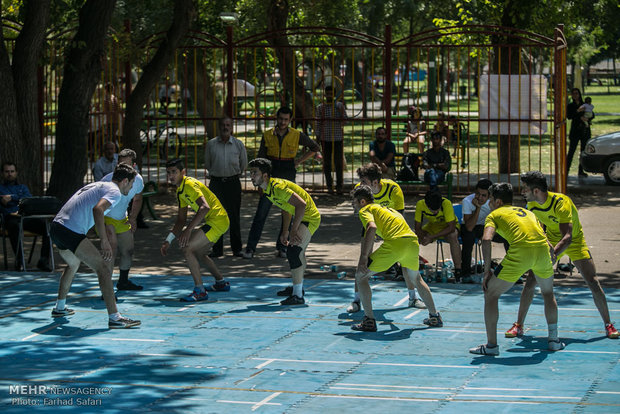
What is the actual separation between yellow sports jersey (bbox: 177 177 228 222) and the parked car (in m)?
12.1

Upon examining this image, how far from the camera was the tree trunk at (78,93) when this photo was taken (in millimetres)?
16469

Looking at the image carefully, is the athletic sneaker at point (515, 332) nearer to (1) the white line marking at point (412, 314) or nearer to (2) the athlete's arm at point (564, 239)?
(2) the athlete's arm at point (564, 239)

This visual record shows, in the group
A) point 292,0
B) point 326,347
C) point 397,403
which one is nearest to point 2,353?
point 326,347

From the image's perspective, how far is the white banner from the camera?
19.5 metres

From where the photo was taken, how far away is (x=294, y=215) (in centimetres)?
1150

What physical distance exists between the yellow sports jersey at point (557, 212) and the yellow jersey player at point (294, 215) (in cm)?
241

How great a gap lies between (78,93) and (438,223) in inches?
261

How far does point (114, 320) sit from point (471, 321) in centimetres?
347

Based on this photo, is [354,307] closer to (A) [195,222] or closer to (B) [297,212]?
(B) [297,212]

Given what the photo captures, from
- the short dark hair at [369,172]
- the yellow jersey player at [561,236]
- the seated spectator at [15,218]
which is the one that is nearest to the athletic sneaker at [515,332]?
the yellow jersey player at [561,236]

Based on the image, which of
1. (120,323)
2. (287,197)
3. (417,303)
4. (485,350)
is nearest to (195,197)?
(287,197)

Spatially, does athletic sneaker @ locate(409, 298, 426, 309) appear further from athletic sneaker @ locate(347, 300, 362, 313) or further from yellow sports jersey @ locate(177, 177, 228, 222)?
yellow sports jersey @ locate(177, 177, 228, 222)

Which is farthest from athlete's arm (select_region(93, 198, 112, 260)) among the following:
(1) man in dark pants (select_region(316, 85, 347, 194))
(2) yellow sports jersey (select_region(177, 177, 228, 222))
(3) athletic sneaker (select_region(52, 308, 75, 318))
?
(1) man in dark pants (select_region(316, 85, 347, 194))

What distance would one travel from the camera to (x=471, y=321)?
10711mm
